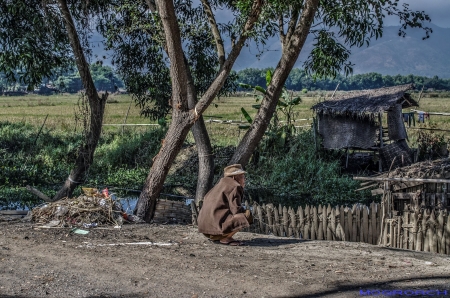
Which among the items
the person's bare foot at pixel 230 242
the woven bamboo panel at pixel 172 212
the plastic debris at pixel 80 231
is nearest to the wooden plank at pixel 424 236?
the person's bare foot at pixel 230 242

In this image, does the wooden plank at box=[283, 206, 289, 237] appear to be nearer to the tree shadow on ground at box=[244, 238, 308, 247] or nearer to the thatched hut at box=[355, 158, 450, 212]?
the tree shadow on ground at box=[244, 238, 308, 247]

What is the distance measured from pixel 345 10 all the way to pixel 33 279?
9.03m

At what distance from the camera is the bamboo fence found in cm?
1021

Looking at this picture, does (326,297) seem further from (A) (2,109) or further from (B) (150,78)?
(A) (2,109)

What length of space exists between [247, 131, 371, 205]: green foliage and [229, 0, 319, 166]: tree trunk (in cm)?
625

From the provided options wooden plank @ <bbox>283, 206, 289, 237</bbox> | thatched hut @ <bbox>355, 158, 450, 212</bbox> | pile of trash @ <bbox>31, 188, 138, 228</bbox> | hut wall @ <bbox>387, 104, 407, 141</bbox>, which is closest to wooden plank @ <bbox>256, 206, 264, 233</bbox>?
wooden plank @ <bbox>283, 206, 289, 237</bbox>

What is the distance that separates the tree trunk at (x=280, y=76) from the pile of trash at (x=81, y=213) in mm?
3785

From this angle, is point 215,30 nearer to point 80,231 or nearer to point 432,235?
point 80,231

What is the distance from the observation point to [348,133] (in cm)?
2167

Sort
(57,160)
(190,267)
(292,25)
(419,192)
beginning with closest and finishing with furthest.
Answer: (190,267), (419,192), (292,25), (57,160)

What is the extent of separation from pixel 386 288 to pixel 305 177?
46.4 feet

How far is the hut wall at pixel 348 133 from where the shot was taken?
21.6m

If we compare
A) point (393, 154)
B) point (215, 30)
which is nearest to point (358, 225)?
point (215, 30)

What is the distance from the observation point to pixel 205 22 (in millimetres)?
13789
